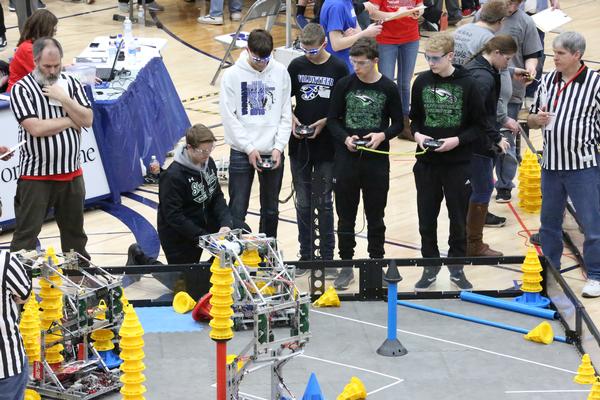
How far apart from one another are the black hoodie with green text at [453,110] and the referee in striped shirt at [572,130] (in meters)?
0.44

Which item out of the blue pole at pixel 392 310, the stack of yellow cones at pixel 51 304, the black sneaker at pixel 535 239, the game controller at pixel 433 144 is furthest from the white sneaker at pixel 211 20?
the stack of yellow cones at pixel 51 304

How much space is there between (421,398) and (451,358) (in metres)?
0.62

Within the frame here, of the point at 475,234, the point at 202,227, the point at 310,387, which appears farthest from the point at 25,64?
the point at 310,387

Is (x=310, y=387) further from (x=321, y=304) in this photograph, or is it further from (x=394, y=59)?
(x=394, y=59)

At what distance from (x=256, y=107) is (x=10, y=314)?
3420 mm

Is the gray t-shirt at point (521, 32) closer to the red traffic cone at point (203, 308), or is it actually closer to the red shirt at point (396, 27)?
the red shirt at point (396, 27)

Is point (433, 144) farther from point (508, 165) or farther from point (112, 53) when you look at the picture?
point (112, 53)

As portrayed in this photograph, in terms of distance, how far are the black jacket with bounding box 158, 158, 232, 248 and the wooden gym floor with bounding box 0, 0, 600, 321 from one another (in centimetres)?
42

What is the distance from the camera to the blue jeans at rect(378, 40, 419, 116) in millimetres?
12133

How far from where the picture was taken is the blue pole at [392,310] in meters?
7.58

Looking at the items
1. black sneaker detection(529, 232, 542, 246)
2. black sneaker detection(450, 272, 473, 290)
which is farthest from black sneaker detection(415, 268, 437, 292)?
black sneaker detection(529, 232, 542, 246)

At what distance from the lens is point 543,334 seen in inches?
311

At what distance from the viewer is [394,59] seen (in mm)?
12227

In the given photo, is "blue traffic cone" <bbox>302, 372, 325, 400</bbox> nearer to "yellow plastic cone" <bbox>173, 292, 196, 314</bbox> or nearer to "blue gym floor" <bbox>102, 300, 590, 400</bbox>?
"blue gym floor" <bbox>102, 300, 590, 400</bbox>
